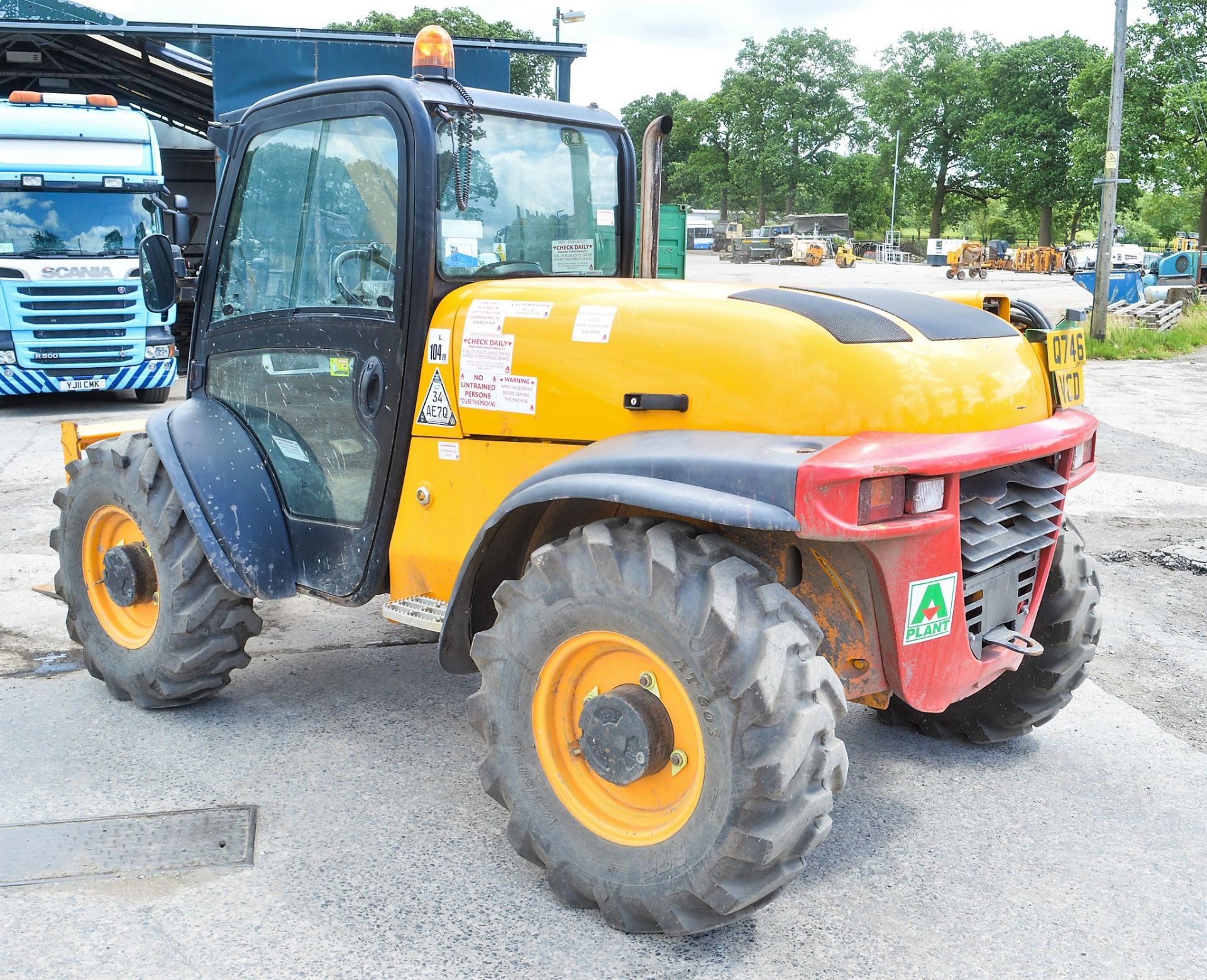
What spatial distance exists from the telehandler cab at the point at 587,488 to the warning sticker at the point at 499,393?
0.05ft

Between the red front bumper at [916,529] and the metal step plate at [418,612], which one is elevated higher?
the red front bumper at [916,529]

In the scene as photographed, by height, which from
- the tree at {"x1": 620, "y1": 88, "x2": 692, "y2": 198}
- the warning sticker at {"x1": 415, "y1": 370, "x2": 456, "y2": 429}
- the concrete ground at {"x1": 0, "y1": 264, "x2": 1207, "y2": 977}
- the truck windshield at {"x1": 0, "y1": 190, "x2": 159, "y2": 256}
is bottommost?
the concrete ground at {"x1": 0, "y1": 264, "x2": 1207, "y2": 977}

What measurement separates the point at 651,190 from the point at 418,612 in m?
1.80

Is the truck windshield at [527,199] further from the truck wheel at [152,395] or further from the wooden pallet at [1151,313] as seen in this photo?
the wooden pallet at [1151,313]

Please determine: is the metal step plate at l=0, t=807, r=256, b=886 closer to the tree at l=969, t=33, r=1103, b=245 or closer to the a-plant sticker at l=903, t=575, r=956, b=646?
the a-plant sticker at l=903, t=575, r=956, b=646

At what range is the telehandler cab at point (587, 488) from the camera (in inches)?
Answer: 113

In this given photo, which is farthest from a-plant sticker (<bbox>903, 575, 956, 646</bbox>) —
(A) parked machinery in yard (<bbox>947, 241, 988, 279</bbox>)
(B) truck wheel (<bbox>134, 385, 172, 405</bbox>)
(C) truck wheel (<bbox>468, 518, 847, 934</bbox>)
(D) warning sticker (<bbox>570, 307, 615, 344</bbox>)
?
(A) parked machinery in yard (<bbox>947, 241, 988, 279</bbox>)

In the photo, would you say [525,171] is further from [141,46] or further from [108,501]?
[141,46]

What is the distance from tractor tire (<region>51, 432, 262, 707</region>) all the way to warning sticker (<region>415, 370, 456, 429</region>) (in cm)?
115

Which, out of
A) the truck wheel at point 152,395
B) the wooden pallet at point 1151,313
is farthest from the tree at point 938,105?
the truck wheel at point 152,395

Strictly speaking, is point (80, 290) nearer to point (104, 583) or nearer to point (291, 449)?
Result: point (104, 583)

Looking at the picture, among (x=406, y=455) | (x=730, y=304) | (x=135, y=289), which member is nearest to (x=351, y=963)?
(x=406, y=455)

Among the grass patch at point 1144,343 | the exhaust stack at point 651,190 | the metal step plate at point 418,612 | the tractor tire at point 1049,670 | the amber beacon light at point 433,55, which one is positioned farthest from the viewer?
the grass patch at point 1144,343

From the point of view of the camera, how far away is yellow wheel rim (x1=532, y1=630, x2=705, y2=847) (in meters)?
2.99
